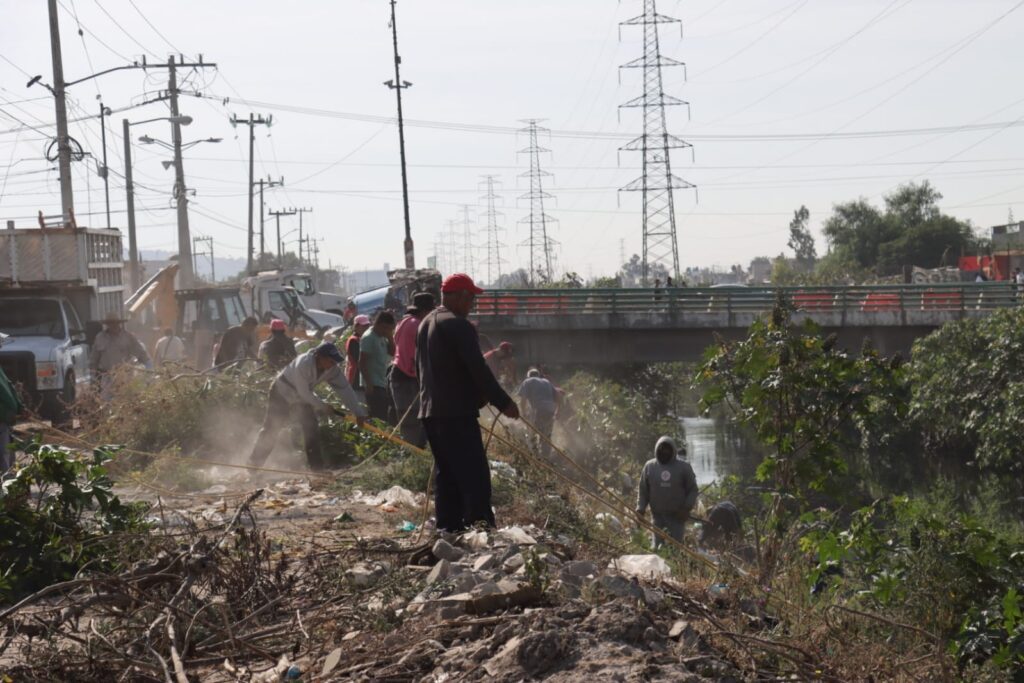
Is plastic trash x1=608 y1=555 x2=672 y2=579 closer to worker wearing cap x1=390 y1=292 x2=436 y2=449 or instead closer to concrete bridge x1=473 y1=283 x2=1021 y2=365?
worker wearing cap x1=390 y1=292 x2=436 y2=449

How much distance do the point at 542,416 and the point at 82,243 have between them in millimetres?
8415

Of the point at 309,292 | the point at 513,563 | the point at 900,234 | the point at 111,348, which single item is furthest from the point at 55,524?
the point at 900,234

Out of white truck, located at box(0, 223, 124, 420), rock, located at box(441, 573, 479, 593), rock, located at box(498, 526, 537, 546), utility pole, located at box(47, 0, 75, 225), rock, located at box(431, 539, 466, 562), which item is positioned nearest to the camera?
rock, located at box(441, 573, 479, 593)

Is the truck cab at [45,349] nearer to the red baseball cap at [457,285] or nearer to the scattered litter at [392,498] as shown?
the scattered litter at [392,498]

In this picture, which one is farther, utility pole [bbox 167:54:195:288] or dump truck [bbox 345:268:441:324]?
utility pole [bbox 167:54:195:288]

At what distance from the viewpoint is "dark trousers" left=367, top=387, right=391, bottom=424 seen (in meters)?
14.0

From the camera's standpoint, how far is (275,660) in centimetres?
588

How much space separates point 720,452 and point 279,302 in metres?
14.4

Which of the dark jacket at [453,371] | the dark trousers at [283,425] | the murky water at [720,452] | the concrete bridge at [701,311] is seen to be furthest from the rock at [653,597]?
the concrete bridge at [701,311]

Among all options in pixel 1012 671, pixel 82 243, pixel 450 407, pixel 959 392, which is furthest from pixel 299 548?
pixel 959 392

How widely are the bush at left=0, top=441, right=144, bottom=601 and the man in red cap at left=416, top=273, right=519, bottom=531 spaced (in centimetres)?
185

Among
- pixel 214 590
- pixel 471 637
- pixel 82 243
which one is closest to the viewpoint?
pixel 471 637

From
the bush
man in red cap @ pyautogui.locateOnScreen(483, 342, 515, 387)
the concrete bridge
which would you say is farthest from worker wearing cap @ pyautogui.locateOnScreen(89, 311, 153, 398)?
the concrete bridge

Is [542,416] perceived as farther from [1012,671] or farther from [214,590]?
[214,590]
